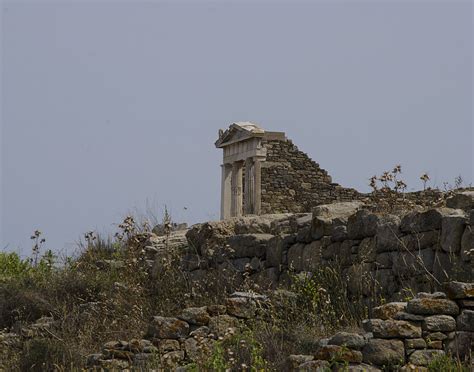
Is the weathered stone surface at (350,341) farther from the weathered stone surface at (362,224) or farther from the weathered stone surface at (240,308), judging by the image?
the weathered stone surface at (362,224)

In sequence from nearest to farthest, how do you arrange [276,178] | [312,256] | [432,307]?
[432,307] < [312,256] < [276,178]

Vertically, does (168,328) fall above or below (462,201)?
below

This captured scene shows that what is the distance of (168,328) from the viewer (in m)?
11.0

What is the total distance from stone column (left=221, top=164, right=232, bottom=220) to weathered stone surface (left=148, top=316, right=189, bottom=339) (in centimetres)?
1745

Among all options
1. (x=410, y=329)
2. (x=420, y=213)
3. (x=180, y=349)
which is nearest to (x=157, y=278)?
(x=180, y=349)

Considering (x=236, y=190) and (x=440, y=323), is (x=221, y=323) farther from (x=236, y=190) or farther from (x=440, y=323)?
(x=236, y=190)

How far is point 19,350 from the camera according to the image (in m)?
13.4

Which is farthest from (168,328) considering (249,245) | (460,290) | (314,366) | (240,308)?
(249,245)

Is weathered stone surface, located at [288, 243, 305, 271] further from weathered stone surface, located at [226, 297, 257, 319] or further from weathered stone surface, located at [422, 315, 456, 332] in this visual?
weathered stone surface, located at [422, 315, 456, 332]

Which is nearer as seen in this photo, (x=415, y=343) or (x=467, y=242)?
(x=415, y=343)

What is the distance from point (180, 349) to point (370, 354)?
9.88ft

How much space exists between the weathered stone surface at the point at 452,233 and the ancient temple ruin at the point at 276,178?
14195 millimetres

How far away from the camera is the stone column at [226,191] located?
28.8m

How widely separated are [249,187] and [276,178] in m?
0.83
